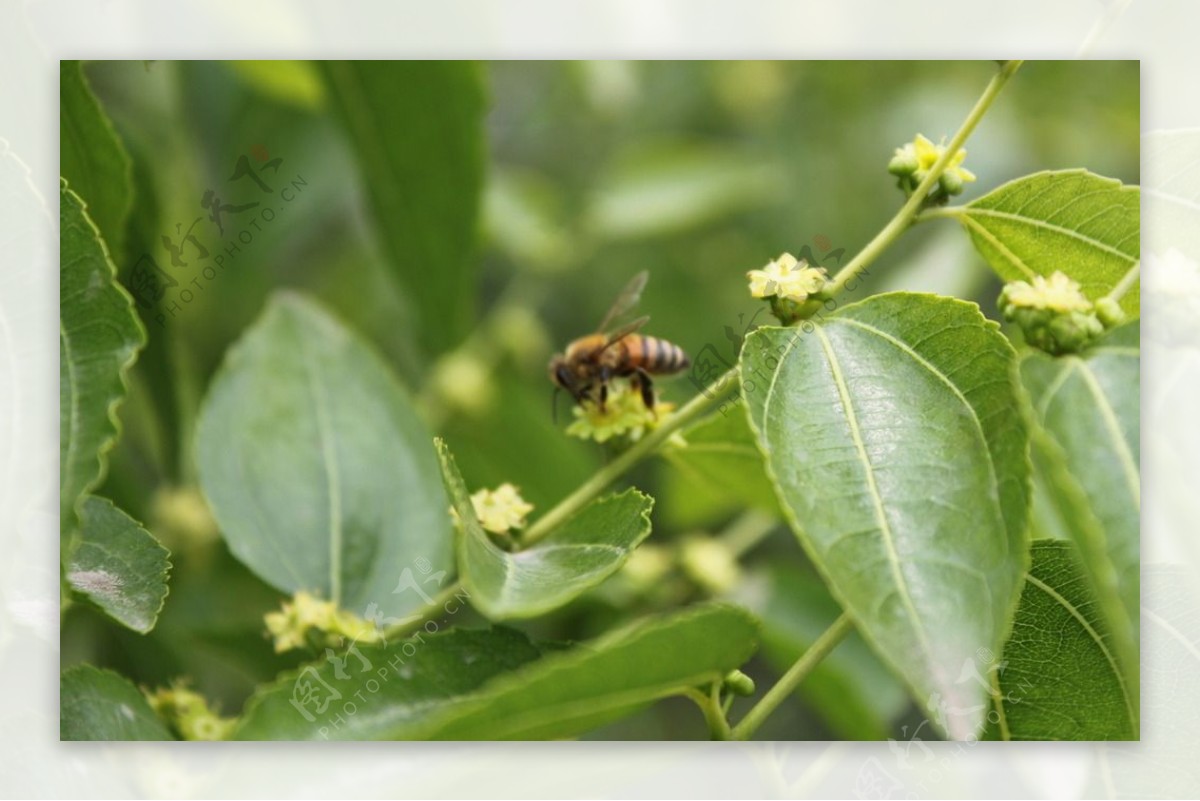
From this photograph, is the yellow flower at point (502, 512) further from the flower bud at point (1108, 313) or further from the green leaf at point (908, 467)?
the flower bud at point (1108, 313)

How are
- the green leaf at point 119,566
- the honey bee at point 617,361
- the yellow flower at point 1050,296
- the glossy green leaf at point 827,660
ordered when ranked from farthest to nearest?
the glossy green leaf at point 827,660, the honey bee at point 617,361, the green leaf at point 119,566, the yellow flower at point 1050,296

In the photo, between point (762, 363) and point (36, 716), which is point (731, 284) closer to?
point (762, 363)

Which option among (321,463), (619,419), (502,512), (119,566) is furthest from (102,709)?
(619,419)

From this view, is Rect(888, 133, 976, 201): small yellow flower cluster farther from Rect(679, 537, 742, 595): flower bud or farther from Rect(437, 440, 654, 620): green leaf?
Rect(679, 537, 742, 595): flower bud

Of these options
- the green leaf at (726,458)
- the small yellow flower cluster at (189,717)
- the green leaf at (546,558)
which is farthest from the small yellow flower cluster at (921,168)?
the small yellow flower cluster at (189,717)

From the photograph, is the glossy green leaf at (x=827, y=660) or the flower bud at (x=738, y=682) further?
the glossy green leaf at (x=827, y=660)

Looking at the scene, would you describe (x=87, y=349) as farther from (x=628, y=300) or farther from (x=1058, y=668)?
(x=1058, y=668)

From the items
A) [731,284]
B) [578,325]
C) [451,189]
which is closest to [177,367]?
[451,189]
